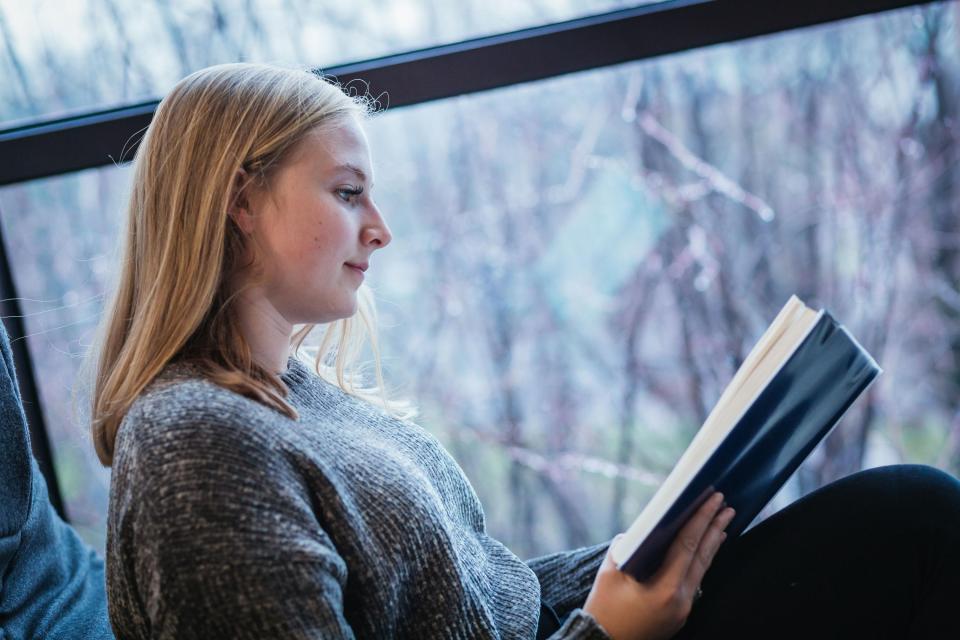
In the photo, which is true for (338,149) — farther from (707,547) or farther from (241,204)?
(707,547)

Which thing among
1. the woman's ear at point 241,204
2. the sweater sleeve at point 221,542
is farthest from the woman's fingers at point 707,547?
the woman's ear at point 241,204

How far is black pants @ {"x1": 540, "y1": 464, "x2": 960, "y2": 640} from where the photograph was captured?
0.94 metres

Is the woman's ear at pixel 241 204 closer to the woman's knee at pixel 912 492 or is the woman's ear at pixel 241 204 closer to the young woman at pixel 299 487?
the young woman at pixel 299 487

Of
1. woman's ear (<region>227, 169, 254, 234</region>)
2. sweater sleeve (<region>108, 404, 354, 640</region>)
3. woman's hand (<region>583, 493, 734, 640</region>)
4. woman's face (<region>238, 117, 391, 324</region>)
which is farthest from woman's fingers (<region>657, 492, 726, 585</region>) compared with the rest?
woman's ear (<region>227, 169, 254, 234</region>)

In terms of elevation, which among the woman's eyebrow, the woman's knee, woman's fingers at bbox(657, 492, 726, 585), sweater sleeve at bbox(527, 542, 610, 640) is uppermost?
the woman's eyebrow

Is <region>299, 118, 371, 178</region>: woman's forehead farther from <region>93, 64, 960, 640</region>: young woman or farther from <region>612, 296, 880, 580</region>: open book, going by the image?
<region>612, 296, 880, 580</region>: open book

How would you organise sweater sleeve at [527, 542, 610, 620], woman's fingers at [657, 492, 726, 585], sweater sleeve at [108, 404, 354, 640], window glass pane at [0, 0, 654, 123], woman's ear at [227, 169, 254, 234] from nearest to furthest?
sweater sleeve at [108, 404, 354, 640]
woman's fingers at [657, 492, 726, 585]
woman's ear at [227, 169, 254, 234]
sweater sleeve at [527, 542, 610, 620]
window glass pane at [0, 0, 654, 123]

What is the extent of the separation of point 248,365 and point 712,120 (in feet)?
3.31

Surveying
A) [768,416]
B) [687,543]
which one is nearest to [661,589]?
[687,543]

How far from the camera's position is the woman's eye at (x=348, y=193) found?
3.36ft

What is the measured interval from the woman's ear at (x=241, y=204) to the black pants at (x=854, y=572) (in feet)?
2.15

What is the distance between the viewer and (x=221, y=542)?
2.48 feet

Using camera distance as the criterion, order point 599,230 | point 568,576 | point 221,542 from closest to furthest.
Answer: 1. point 221,542
2. point 568,576
3. point 599,230

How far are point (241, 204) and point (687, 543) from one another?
1.96ft
